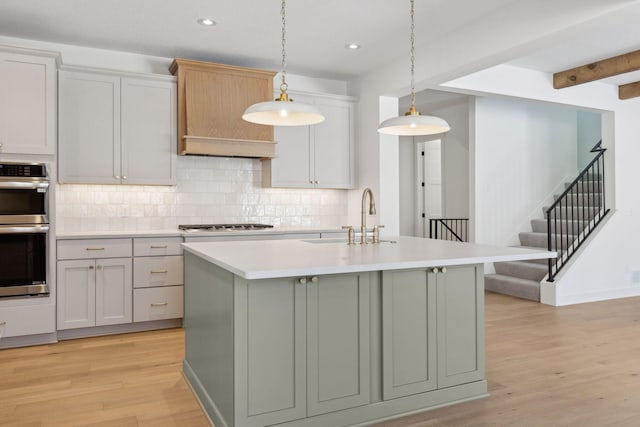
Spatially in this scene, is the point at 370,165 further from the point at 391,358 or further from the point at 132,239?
the point at 391,358

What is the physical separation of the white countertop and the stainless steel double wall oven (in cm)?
169

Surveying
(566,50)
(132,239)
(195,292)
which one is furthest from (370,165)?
(195,292)

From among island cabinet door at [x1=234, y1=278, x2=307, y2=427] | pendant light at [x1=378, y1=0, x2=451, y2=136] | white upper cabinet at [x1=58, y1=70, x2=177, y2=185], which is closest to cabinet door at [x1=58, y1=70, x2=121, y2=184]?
white upper cabinet at [x1=58, y1=70, x2=177, y2=185]

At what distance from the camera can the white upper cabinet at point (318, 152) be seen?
5340 mm

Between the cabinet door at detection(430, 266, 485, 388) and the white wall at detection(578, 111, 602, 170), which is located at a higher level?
the white wall at detection(578, 111, 602, 170)

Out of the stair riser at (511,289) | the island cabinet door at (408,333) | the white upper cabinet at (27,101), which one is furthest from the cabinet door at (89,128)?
the stair riser at (511,289)

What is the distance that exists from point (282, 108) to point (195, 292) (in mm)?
1256

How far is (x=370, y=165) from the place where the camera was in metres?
5.56

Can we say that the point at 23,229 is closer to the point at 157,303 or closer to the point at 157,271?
the point at 157,271

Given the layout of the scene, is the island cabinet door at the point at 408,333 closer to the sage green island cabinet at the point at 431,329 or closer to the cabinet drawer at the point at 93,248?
the sage green island cabinet at the point at 431,329

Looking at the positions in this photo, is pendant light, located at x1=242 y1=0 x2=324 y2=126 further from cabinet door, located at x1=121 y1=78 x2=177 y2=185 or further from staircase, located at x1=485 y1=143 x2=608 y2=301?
staircase, located at x1=485 y1=143 x2=608 y2=301

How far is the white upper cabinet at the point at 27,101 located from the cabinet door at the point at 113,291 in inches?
42.6

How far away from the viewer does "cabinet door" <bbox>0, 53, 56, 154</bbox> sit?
3895mm

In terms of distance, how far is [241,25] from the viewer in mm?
4160
